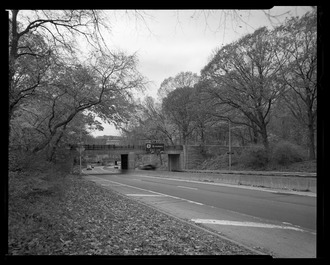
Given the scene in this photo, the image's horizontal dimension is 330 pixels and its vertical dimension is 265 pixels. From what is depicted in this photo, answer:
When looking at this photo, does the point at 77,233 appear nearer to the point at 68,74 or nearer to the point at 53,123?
the point at 68,74

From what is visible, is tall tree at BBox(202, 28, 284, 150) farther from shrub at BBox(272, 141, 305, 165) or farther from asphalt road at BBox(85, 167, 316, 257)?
asphalt road at BBox(85, 167, 316, 257)

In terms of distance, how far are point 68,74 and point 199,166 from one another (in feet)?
153

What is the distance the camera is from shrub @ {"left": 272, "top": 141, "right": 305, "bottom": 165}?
32.8 metres

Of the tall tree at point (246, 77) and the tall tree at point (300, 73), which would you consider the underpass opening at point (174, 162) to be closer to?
the tall tree at point (246, 77)

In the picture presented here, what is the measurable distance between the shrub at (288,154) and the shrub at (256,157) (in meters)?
2.26

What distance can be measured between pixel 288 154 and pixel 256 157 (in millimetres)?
4484

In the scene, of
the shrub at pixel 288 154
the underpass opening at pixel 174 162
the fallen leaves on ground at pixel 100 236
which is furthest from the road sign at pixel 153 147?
the fallen leaves on ground at pixel 100 236

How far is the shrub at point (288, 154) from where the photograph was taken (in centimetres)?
3284

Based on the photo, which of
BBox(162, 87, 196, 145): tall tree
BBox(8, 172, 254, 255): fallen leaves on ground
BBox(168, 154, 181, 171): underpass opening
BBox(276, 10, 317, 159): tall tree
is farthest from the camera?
BBox(168, 154, 181, 171): underpass opening

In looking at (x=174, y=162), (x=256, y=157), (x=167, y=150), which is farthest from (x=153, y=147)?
(x=256, y=157)

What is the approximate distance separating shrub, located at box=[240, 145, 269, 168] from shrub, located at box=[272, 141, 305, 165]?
226cm

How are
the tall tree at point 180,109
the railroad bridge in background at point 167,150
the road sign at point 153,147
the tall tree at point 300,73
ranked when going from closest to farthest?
the tall tree at point 300,73 < the tall tree at point 180,109 < the road sign at point 153,147 < the railroad bridge in background at point 167,150

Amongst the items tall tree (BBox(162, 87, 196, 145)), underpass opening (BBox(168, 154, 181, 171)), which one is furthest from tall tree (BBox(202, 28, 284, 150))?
underpass opening (BBox(168, 154, 181, 171))

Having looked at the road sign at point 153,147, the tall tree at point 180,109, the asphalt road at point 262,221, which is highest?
the tall tree at point 180,109
